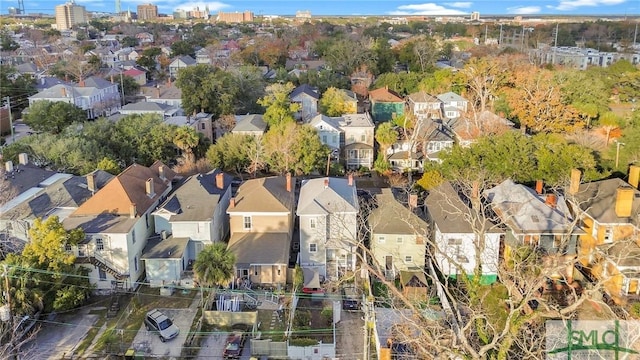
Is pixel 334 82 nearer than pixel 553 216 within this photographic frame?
No

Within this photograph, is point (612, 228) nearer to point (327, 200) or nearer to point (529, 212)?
point (529, 212)

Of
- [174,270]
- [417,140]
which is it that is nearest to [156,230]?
[174,270]

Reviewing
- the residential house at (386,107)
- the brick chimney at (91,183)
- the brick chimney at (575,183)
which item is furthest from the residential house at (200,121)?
the brick chimney at (575,183)

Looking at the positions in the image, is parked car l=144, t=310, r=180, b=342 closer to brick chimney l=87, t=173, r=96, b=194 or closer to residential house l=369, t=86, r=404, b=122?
brick chimney l=87, t=173, r=96, b=194

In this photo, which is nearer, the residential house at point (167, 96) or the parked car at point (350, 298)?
the parked car at point (350, 298)

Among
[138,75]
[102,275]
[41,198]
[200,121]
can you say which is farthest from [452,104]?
[138,75]

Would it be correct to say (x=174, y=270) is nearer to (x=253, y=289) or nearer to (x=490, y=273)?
(x=253, y=289)

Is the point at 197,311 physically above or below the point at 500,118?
below

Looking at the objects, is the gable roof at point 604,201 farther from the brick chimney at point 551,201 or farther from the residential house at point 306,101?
the residential house at point 306,101

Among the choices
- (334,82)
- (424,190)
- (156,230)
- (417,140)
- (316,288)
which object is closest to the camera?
(316,288)
